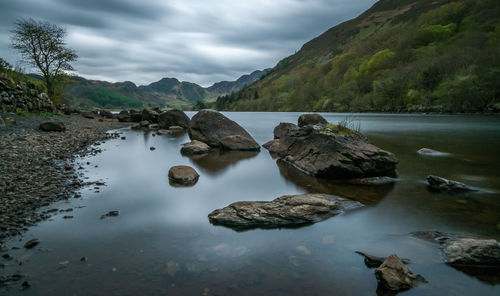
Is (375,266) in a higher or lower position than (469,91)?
lower

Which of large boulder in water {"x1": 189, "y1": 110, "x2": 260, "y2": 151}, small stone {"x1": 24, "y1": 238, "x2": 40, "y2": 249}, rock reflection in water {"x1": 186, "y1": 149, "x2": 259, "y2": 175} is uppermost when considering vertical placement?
large boulder in water {"x1": 189, "y1": 110, "x2": 260, "y2": 151}

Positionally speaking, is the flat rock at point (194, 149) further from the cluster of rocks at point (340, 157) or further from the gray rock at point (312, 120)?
the gray rock at point (312, 120)

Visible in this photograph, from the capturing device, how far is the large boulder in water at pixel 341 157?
932 centimetres

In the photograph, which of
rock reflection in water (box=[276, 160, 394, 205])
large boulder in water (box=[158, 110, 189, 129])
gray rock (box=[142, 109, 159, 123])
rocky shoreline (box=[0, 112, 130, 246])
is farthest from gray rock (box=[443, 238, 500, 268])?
gray rock (box=[142, 109, 159, 123])

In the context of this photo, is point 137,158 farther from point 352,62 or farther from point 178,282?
point 352,62

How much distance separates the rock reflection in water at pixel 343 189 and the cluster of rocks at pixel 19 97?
73.7 ft

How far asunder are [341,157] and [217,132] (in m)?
9.87

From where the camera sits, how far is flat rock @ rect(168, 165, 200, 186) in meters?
9.08

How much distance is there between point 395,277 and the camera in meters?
3.50

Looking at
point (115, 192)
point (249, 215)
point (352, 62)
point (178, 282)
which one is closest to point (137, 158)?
point (115, 192)

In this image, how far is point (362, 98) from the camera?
86.6m

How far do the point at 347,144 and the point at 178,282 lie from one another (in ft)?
27.1

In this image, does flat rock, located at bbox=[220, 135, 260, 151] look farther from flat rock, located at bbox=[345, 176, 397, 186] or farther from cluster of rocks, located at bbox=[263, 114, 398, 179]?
flat rock, located at bbox=[345, 176, 397, 186]

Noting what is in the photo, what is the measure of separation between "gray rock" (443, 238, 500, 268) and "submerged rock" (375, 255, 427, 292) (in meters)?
0.90
